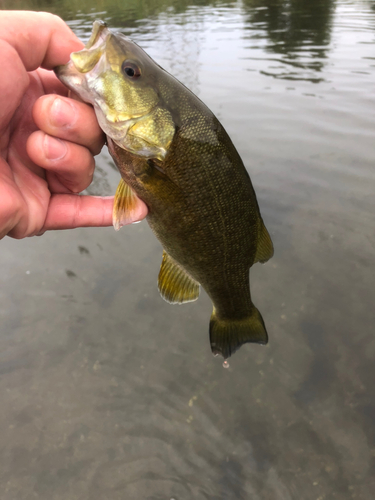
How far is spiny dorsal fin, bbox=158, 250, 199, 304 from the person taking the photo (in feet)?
6.94

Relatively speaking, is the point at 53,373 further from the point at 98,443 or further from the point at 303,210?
the point at 303,210

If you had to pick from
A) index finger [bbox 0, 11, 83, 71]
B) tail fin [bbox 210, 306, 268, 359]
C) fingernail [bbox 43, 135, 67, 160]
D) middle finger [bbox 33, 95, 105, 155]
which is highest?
index finger [bbox 0, 11, 83, 71]

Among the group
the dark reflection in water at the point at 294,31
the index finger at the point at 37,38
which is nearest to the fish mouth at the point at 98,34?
the index finger at the point at 37,38

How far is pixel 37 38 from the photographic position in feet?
5.06

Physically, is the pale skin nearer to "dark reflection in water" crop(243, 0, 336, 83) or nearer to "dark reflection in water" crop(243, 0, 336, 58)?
"dark reflection in water" crop(243, 0, 336, 83)

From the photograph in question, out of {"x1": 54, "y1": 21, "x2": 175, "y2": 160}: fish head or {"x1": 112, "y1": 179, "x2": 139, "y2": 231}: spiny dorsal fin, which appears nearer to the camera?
{"x1": 54, "y1": 21, "x2": 175, "y2": 160}: fish head

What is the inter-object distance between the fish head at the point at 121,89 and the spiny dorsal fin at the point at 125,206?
223 millimetres

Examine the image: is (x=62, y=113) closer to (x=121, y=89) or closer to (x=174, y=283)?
(x=121, y=89)

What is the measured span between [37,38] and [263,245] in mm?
1535

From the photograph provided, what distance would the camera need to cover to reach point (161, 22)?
55.6 ft

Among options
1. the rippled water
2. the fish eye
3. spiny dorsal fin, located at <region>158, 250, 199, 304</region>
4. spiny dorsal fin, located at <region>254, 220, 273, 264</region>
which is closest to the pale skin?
the fish eye

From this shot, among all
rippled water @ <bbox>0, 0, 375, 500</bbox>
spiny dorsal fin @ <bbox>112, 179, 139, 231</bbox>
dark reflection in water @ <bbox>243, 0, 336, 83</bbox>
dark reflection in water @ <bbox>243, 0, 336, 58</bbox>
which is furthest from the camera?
dark reflection in water @ <bbox>243, 0, 336, 58</bbox>

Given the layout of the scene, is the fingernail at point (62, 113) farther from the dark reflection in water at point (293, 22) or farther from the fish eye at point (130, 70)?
the dark reflection in water at point (293, 22)

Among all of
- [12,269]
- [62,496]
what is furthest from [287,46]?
[62,496]
